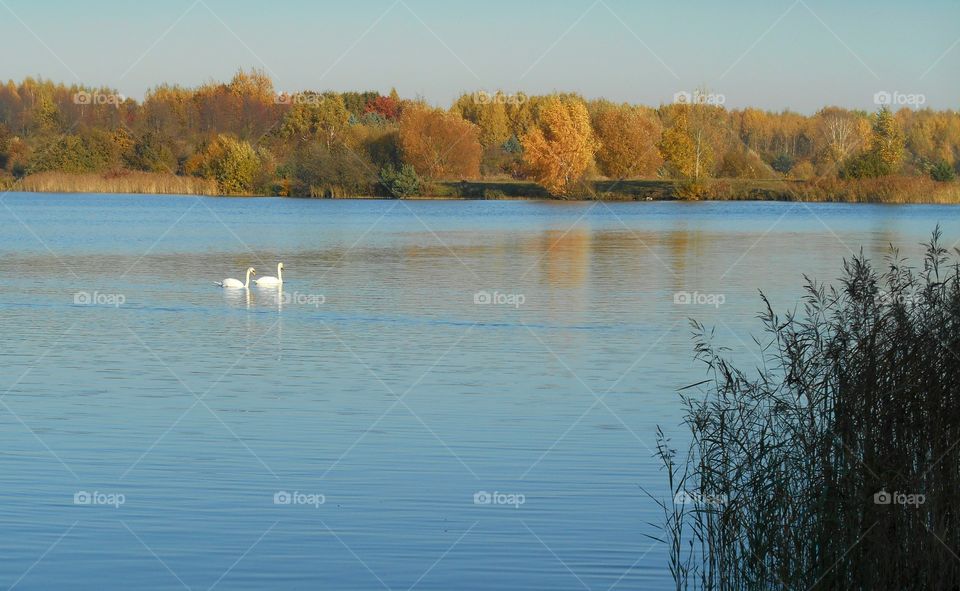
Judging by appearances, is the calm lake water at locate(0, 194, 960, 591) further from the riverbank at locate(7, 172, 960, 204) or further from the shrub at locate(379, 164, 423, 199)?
the riverbank at locate(7, 172, 960, 204)

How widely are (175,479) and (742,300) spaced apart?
1256 cm

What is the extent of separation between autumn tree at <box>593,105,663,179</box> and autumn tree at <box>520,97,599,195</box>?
121 inches

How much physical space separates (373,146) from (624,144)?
14570 mm

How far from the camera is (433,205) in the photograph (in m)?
60.6

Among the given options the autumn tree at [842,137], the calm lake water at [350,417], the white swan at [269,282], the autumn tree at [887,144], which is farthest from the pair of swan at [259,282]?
the autumn tree at [842,137]

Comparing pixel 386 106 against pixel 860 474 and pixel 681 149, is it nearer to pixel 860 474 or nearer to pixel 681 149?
pixel 681 149

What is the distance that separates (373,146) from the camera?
69.9 m

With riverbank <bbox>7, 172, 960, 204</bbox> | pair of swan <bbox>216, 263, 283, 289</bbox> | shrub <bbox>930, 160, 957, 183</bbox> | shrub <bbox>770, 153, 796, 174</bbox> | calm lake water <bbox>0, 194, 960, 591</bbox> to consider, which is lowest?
calm lake water <bbox>0, 194, 960, 591</bbox>

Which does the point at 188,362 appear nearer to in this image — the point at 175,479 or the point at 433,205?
the point at 175,479

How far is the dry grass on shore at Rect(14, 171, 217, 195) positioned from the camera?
6738cm

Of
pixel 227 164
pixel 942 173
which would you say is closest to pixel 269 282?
pixel 227 164

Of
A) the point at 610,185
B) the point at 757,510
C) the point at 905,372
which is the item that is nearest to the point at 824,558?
the point at 757,510

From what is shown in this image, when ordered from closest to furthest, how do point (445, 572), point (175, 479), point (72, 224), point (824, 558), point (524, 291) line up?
point (824, 558) → point (445, 572) → point (175, 479) → point (524, 291) → point (72, 224)

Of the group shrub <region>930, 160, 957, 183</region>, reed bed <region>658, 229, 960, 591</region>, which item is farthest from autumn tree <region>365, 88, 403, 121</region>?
reed bed <region>658, 229, 960, 591</region>
